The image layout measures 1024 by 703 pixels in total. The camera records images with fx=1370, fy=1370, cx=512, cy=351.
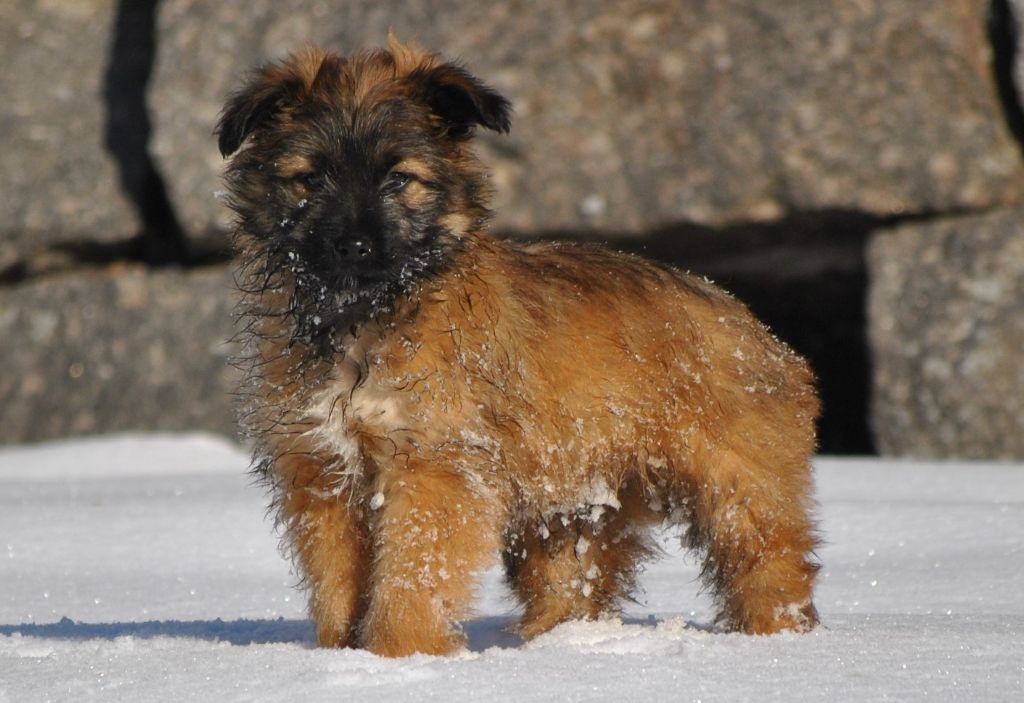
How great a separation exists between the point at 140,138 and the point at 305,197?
6376mm

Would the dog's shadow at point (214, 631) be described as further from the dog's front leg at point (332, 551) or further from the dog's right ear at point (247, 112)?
the dog's right ear at point (247, 112)

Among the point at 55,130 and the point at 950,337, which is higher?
the point at 55,130

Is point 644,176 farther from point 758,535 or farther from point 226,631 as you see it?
point 226,631

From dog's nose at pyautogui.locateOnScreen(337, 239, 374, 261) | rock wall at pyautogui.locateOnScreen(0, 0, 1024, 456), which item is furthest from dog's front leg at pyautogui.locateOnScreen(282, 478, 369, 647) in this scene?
rock wall at pyautogui.locateOnScreen(0, 0, 1024, 456)

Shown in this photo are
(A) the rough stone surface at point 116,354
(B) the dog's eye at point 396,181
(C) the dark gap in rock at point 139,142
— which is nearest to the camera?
(B) the dog's eye at point 396,181

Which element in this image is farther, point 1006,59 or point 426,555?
point 1006,59

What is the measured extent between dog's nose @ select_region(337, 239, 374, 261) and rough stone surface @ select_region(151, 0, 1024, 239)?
5.11 m

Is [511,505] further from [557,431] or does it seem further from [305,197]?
[305,197]

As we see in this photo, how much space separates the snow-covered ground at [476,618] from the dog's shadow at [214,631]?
0.7 inches

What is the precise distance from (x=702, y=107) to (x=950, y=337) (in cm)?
215

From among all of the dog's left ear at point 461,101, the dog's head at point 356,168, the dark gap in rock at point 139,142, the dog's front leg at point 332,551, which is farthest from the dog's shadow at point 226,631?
the dark gap in rock at point 139,142

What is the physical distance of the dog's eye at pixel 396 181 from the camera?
4242 mm

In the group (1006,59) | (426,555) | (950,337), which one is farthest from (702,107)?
(426,555)

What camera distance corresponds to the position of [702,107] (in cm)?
894
